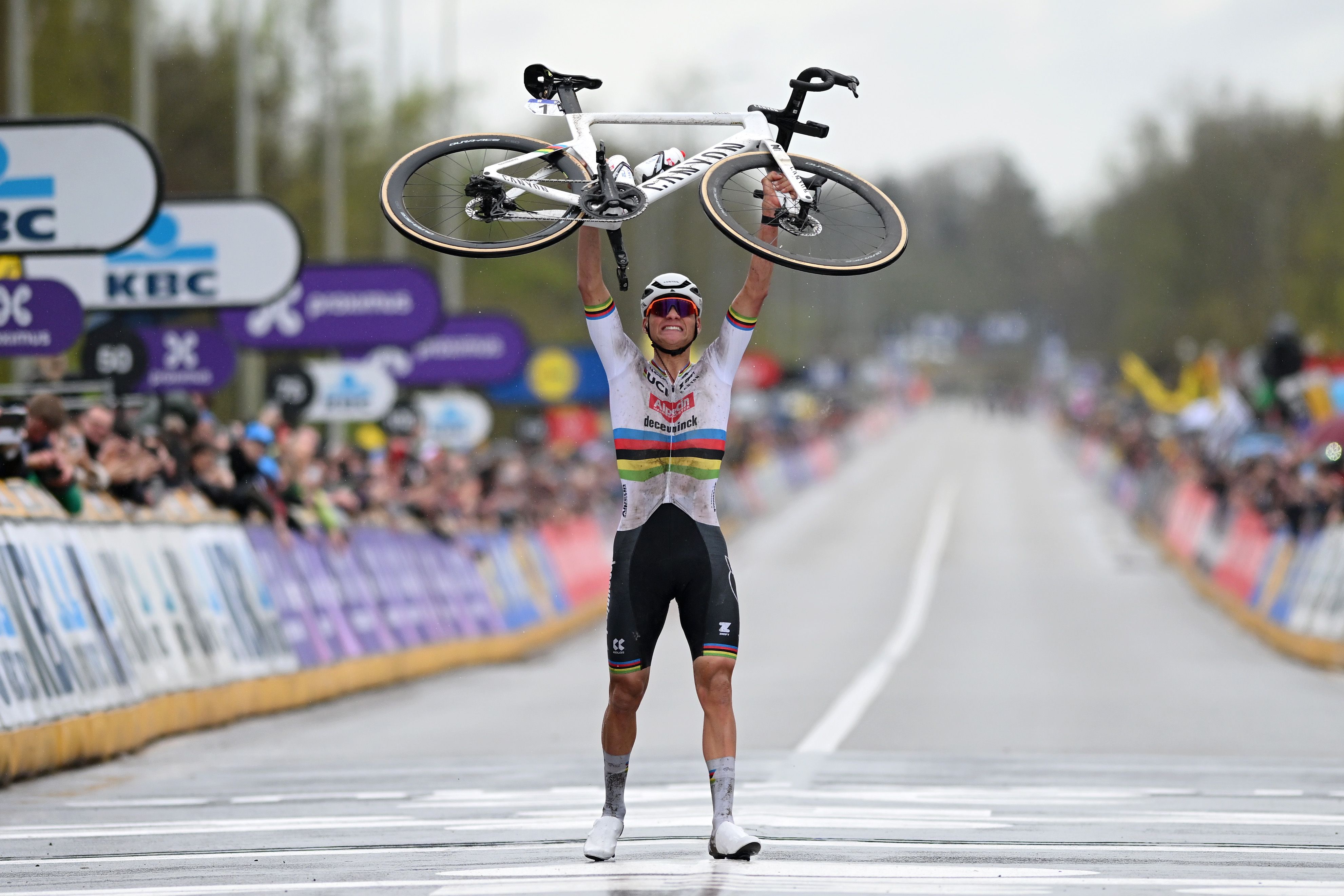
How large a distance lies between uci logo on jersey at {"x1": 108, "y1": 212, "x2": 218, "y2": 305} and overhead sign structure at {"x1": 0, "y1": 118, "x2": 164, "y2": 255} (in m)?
3.49

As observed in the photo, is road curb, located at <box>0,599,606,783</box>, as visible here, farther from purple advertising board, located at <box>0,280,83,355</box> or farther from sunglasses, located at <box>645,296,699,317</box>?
sunglasses, located at <box>645,296,699,317</box>

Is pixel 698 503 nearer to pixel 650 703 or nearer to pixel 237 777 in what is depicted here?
pixel 237 777

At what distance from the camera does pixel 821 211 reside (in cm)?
911

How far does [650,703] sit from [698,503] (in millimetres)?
11053

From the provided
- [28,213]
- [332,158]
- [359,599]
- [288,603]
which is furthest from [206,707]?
[332,158]

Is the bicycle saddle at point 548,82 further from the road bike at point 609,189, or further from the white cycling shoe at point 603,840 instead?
the white cycling shoe at point 603,840

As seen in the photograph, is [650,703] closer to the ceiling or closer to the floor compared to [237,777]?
closer to the floor

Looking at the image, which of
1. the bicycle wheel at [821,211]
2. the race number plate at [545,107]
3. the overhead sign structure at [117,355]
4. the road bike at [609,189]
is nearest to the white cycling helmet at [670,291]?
the road bike at [609,189]

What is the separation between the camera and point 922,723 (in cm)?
1634

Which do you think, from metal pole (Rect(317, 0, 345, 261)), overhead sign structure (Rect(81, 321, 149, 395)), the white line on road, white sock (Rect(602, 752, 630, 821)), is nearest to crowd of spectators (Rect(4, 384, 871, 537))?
overhead sign structure (Rect(81, 321, 149, 395))

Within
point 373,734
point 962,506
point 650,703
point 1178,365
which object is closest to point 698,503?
point 373,734

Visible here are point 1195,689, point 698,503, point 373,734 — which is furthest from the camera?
point 1195,689

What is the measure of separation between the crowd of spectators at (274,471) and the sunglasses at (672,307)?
5.87 feet

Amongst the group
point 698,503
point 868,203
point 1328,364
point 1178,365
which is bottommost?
point 1178,365
